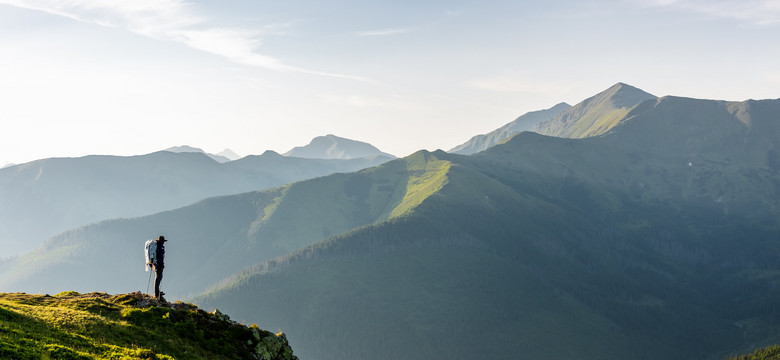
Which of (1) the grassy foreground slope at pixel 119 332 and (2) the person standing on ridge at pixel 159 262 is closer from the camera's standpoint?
(1) the grassy foreground slope at pixel 119 332

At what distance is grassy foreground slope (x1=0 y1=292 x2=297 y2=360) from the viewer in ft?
102

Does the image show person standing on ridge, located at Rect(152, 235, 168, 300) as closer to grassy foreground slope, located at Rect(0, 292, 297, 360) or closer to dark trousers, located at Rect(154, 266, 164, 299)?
dark trousers, located at Rect(154, 266, 164, 299)

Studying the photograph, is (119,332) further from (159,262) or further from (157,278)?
(159,262)

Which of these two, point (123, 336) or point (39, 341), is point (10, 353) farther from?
point (123, 336)

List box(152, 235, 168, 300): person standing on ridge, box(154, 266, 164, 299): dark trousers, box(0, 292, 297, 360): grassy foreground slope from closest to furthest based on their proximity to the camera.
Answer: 1. box(0, 292, 297, 360): grassy foreground slope
2. box(154, 266, 164, 299): dark trousers
3. box(152, 235, 168, 300): person standing on ridge

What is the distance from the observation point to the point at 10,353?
27703mm

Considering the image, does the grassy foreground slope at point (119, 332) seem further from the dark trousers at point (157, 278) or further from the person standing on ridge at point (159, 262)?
the person standing on ridge at point (159, 262)

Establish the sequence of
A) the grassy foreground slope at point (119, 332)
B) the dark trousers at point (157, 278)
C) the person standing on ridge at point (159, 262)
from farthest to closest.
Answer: the person standing on ridge at point (159, 262) → the dark trousers at point (157, 278) → the grassy foreground slope at point (119, 332)

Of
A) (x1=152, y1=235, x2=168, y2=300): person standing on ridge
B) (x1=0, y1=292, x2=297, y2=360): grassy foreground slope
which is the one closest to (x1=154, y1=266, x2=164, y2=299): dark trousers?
(x1=152, y1=235, x2=168, y2=300): person standing on ridge

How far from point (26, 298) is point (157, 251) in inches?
476

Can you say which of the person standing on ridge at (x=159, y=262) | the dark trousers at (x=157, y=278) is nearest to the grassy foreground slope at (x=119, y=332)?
the dark trousers at (x=157, y=278)

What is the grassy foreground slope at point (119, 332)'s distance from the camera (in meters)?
31.1

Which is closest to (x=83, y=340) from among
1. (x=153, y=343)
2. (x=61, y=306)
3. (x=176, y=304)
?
(x=153, y=343)

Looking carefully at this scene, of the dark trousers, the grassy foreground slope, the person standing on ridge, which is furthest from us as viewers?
the person standing on ridge
